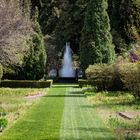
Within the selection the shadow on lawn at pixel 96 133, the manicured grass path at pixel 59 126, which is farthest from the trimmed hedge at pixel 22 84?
the shadow on lawn at pixel 96 133

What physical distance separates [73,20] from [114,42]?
703cm

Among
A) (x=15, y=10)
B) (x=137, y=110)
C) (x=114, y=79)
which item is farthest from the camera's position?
(x=15, y=10)

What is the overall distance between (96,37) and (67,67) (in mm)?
20894

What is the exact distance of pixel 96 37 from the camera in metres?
56.1

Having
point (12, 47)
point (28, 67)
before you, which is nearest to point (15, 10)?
point (12, 47)

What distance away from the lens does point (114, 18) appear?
231 ft

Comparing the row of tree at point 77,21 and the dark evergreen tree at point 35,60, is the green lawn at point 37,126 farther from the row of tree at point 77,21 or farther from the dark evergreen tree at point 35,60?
the row of tree at point 77,21

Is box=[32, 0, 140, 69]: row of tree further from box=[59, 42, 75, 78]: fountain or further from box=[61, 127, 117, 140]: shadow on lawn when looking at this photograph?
box=[61, 127, 117, 140]: shadow on lawn

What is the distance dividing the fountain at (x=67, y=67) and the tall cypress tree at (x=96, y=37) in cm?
1830

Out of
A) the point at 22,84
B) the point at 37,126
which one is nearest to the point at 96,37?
the point at 22,84

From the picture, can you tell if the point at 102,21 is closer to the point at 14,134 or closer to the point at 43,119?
the point at 43,119

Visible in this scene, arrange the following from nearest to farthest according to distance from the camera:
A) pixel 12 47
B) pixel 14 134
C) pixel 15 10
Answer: pixel 14 134 → pixel 12 47 → pixel 15 10

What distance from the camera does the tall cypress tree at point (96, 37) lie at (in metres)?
54.4

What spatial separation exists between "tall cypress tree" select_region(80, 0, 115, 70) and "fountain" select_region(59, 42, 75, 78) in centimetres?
1830
